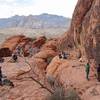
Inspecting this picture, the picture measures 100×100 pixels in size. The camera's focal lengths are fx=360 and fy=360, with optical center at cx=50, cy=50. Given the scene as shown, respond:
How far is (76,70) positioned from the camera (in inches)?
1146

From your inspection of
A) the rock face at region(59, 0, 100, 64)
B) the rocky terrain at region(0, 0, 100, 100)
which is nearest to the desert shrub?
the rocky terrain at region(0, 0, 100, 100)

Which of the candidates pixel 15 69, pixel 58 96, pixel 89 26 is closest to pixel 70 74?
pixel 89 26

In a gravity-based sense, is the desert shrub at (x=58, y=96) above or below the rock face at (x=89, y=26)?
below

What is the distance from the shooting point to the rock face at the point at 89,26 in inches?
1010

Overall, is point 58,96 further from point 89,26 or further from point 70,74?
point 89,26

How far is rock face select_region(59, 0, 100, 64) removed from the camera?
25.7 metres

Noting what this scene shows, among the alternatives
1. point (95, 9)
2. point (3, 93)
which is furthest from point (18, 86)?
point (95, 9)

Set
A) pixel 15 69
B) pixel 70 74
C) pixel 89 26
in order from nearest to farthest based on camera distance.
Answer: pixel 89 26
pixel 70 74
pixel 15 69

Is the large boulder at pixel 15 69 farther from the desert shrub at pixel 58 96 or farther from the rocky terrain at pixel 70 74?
the desert shrub at pixel 58 96

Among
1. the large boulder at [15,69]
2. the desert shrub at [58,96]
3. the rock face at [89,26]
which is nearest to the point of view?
the desert shrub at [58,96]

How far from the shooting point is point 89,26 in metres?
27.5

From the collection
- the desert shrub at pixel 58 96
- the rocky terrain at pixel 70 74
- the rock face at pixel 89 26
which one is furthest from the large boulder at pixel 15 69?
the desert shrub at pixel 58 96

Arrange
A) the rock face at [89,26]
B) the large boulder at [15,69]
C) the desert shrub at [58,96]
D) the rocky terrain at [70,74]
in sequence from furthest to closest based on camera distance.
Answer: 1. the large boulder at [15,69]
2. the rock face at [89,26]
3. the rocky terrain at [70,74]
4. the desert shrub at [58,96]

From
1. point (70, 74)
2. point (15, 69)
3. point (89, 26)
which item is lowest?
point (15, 69)
